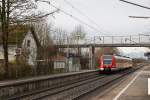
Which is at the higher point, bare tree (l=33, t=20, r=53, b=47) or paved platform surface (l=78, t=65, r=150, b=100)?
bare tree (l=33, t=20, r=53, b=47)

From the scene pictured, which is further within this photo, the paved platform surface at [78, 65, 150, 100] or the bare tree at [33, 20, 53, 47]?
the bare tree at [33, 20, 53, 47]

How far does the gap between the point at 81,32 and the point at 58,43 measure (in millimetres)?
21008

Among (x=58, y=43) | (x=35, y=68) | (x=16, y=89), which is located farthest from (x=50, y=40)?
(x=16, y=89)

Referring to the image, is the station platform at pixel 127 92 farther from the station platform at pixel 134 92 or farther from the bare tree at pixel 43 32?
the bare tree at pixel 43 32

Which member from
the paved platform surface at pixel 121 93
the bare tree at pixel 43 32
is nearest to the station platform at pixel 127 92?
the paved platform surface at pixel 121 93

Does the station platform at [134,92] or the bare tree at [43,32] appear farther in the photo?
the bare tree at [43,32]

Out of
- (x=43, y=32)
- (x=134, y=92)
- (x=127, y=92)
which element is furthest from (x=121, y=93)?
(x=43, y=32)

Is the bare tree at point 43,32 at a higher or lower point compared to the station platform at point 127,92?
higher

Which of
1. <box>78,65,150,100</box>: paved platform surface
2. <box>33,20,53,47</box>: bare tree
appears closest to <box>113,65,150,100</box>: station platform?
<box>78,65,150,100</box>: paved platform surface

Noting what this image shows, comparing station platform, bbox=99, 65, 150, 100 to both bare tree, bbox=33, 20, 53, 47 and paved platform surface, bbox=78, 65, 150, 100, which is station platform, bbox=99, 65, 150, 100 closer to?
paved platform surface, bbox=78, 65, 150, 100

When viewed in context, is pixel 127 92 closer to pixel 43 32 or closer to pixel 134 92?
pixel 134 92

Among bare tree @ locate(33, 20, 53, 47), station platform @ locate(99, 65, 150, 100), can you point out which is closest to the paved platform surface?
station platform @ locate(99, 65, 150, 100)

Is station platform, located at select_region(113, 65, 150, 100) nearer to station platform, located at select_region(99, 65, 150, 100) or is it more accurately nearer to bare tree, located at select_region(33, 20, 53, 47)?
station platform, located at select_region(99, 65, 150, 100)

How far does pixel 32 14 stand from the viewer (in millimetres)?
35656
